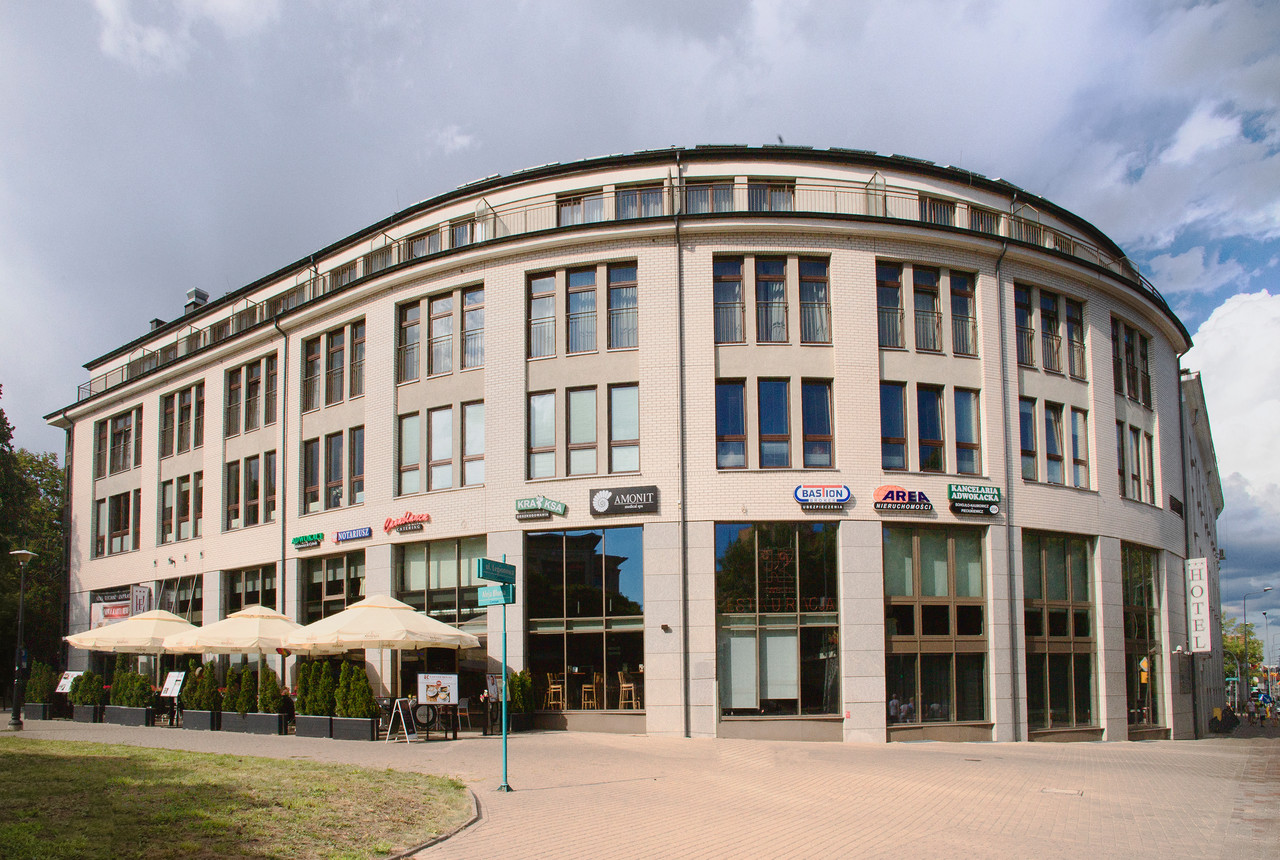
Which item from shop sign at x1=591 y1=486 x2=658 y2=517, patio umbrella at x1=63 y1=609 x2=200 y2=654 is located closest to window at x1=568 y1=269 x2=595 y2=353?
shop sign at x1=591 y1=486 x2=658 y2=517

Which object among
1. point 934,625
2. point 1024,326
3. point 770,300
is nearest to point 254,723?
point 770,300

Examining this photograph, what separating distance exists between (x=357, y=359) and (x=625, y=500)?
36.2ft

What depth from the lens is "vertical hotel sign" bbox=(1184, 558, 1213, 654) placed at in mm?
31453

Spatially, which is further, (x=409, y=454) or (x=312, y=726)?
(x=409, y=454)

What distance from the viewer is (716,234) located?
84.1 ft

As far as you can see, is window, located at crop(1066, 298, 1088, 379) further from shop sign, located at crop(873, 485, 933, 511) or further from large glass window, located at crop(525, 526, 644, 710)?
large glass window, located at crop(525, 526, 644, 710)

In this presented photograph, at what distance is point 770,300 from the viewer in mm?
25688

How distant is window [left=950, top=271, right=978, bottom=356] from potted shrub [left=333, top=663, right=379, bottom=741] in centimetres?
1692

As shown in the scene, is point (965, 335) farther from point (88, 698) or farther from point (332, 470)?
point (88, 698)

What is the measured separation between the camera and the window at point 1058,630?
2612cm

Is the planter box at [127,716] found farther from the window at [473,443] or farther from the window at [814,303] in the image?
the window at [814,303]

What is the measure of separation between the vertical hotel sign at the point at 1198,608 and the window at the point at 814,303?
51.5 feet

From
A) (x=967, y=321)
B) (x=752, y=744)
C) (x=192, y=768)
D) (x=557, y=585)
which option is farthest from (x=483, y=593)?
(x=967, y=321)

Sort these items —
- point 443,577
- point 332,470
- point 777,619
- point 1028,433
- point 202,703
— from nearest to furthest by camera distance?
point 777,619 → point 202,703 → point 1028,433 → point 443,577 → point 332,470
